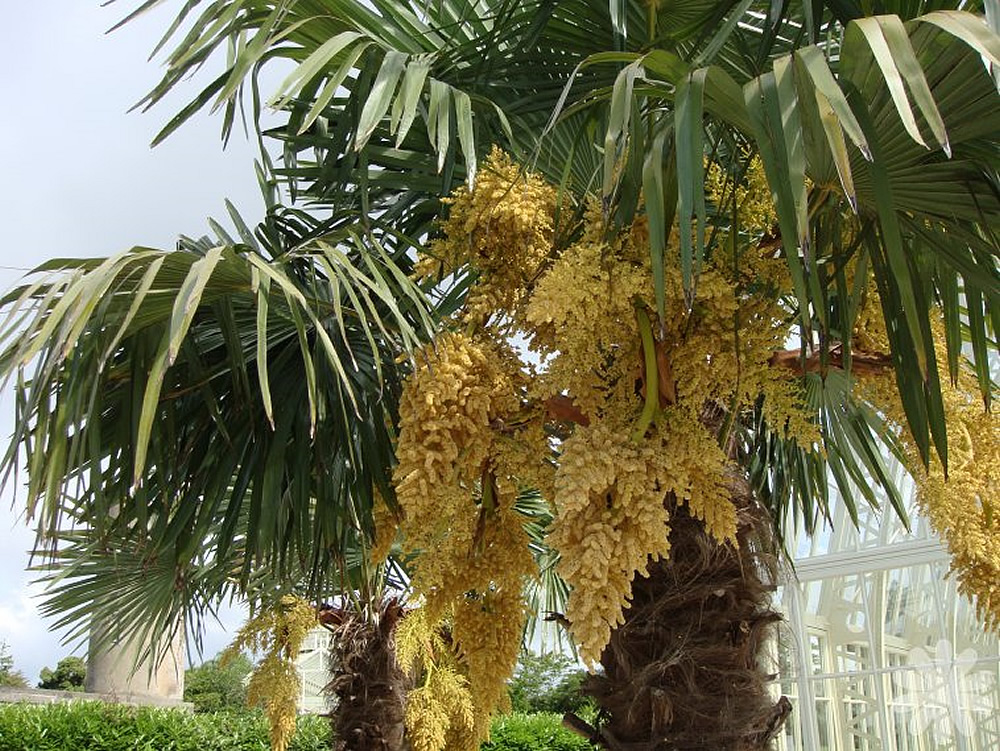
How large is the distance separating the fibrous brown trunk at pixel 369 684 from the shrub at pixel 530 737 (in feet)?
19.1

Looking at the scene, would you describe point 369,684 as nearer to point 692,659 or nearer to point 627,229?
point 692,659

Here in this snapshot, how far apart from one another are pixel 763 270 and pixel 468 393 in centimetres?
90

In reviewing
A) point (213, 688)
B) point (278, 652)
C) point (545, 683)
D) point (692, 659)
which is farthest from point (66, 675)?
point (692, 659)

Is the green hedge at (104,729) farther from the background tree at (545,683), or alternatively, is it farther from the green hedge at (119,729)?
the background tree at (545,683)

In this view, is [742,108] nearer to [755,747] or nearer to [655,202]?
[655,202]

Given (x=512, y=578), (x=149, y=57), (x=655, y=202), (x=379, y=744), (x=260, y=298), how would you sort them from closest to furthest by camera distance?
(x=655, y=202) < (x=260, y=298) < (x=149, y=57) < (x=512, y=578) < (x=379, y=744)

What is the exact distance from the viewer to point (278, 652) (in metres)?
7.56

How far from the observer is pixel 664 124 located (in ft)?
9.18

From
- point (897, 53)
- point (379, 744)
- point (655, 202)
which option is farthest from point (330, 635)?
point (897, 53)

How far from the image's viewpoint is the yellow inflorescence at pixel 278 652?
24.4ft

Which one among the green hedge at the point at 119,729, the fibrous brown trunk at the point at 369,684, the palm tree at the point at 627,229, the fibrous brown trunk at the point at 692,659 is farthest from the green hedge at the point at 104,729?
→ the fibrous brown trunk at the point at 692,659

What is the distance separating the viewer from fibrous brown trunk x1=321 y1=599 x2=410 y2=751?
7.11m

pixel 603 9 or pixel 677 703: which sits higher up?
pixel 603 9

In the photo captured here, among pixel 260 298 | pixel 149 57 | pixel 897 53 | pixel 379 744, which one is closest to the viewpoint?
pixel 897 53
